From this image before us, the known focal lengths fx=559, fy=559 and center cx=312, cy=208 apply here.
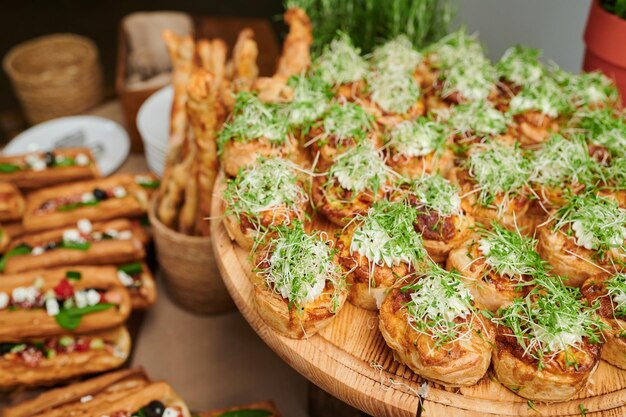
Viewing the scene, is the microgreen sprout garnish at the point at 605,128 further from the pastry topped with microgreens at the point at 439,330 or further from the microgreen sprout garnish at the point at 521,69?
the pastry topped with microgreens at the point at 439,330

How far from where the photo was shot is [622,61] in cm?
269

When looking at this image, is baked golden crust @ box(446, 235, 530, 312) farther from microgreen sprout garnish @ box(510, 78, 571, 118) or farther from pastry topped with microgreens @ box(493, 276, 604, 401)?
microgreen sprout garnish @ box(510, 78, 571, 118)

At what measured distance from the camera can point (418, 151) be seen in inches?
90.7

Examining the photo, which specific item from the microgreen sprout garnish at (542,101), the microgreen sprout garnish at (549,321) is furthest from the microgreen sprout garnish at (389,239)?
the microgreen sprout garnish at (542,101)

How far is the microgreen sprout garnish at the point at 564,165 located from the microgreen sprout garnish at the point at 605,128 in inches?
4.5

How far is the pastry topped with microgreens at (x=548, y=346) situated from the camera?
1.62 metres

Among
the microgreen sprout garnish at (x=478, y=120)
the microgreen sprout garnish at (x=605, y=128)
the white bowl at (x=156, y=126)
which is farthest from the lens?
the white bowl at (x=156, y=126)

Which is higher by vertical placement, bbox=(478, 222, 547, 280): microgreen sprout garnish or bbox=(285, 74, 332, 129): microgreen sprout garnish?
bbox=(285, 74, 332, 129): microgreen sprout garnish

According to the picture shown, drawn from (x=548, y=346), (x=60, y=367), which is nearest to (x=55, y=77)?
(x=60, y=367)

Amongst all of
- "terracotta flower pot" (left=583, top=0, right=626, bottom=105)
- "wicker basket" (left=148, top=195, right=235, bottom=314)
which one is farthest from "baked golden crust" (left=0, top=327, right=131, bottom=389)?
"terracotta flower pot" (left=583, top=0, right=626, bottom=105)

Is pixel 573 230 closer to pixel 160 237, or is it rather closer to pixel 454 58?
pixel 454 58

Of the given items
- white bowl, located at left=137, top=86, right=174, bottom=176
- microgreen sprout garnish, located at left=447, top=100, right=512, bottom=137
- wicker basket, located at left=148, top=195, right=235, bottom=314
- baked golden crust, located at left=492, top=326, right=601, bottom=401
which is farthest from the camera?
white bowl, located at left=137, top=86, right=174, bottom=176

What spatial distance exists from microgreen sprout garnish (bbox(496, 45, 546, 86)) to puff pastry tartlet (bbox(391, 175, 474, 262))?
0.92 m

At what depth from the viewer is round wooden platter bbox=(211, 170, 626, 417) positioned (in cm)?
165
